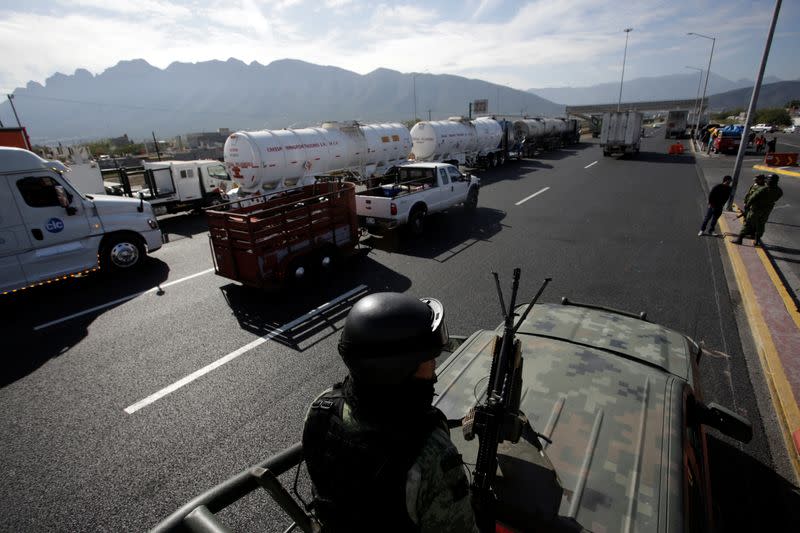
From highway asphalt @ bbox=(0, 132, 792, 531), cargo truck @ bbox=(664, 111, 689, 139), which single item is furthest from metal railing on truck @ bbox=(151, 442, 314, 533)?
cargo truck @ bbox=(664, 111, 689, 139)

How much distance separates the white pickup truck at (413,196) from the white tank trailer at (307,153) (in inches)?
138

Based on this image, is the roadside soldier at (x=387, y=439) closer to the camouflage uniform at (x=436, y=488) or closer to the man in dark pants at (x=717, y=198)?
the camouflage uniform at (x=436, y=488)

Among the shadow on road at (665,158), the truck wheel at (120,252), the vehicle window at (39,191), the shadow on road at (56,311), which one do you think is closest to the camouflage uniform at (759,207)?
the shadow on road at (56,311)

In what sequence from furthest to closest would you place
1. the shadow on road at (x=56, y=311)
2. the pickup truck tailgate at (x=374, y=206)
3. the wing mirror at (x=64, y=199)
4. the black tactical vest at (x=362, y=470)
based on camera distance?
the pickup truck tailgate at (x=374, y=206)
the wing mirror at (x=64, y=199)
the shadow on road at (x=56, y=311)
the black tactical vest at (x=362, y=470)

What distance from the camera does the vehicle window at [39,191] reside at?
27.9 ft

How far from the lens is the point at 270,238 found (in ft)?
26.6

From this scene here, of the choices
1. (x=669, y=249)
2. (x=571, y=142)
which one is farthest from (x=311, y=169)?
(x=571, y=142)

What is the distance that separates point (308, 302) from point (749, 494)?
22.8 feet

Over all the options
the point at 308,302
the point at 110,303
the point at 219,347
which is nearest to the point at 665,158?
the point at 308,302

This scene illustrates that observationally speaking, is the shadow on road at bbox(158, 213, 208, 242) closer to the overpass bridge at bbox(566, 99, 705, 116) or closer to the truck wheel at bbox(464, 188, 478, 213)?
the truck wheel at bbox(464, 188, 478, 213)

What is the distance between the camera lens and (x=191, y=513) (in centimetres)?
153

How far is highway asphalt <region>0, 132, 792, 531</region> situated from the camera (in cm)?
416

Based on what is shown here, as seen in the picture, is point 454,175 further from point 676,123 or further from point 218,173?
point 676,123

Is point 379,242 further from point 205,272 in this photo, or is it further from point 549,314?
point 549,314
